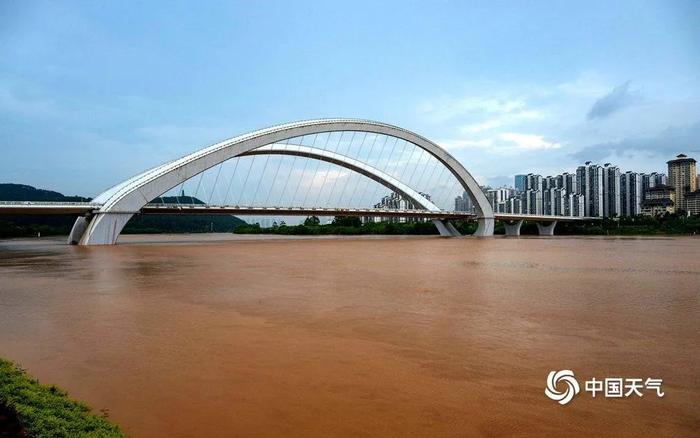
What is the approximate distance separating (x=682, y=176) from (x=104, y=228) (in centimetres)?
9920

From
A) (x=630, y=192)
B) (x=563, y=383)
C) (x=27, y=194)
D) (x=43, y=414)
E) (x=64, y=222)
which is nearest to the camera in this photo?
(x=43, y=414)

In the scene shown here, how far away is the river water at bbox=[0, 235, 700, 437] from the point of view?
3125mm

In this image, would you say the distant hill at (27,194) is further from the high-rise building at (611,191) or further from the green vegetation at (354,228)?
the high-rise building at (611,191)

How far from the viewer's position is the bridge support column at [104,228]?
86.7ft

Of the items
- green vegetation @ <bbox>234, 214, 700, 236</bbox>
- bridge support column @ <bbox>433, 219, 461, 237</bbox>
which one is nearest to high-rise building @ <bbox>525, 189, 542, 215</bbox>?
green vegetation @ <bbox>234, 214, 700, 236</bbox>

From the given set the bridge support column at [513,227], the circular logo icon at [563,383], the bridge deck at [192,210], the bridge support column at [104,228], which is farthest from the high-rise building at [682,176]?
the circular logo icon at [563,383]

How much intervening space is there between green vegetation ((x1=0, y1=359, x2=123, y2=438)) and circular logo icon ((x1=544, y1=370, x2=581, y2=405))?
2.91m

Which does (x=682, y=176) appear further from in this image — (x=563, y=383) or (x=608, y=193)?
(x=563, y=383)

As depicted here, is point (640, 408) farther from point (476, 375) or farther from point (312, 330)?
point (312, 330)

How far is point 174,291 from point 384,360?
19.6 feet

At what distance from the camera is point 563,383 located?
3.76 meters

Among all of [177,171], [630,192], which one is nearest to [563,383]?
[177,171]

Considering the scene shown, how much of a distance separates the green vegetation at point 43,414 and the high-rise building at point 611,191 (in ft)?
334

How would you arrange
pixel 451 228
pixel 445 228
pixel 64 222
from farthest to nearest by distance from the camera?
pixel 64 222, pixel 445 228, pixel 451 228
